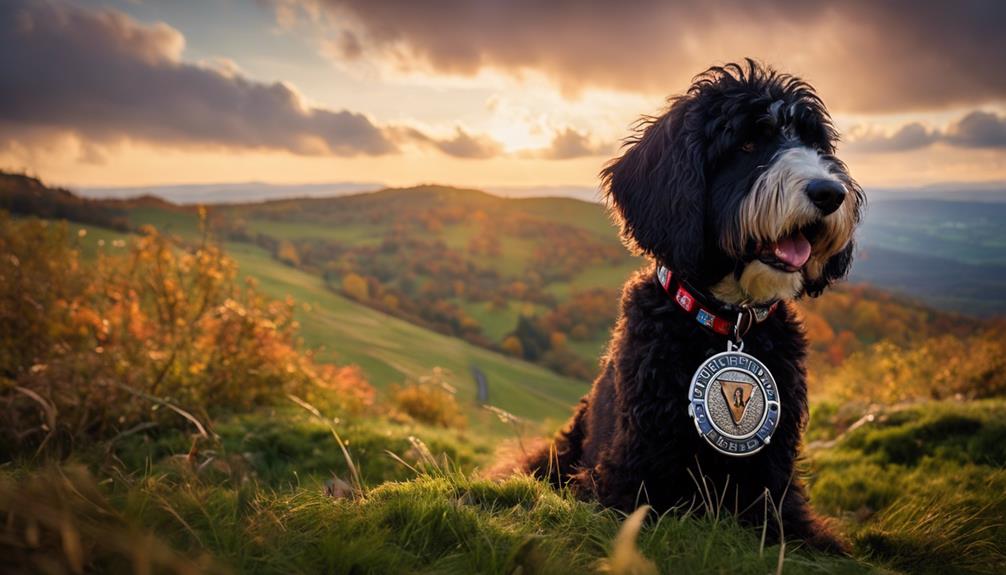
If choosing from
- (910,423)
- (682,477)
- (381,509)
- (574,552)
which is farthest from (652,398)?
(910,423)

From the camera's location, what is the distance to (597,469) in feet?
13.5

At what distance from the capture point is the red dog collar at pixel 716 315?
3.89 metres

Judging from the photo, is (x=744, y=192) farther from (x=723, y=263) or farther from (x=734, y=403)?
(x=734, y=403)

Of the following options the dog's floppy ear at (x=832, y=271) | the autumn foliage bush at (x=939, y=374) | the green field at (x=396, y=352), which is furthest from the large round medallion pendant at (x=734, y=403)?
the green field at (x=396, y=352)

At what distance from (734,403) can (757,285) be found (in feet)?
2.72

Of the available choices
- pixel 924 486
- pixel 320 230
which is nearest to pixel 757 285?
pixel 924 486

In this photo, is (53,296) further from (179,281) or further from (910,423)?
(910,423)

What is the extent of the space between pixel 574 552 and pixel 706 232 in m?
2.41

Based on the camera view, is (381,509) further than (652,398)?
No

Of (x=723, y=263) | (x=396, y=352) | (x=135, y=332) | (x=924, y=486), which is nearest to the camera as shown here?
(x=723, y=263)

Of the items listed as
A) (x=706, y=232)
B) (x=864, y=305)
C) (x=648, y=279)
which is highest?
(x=706, y=232)

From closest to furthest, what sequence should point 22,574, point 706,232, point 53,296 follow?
point 22,574 → point 706,232 → point 53,296

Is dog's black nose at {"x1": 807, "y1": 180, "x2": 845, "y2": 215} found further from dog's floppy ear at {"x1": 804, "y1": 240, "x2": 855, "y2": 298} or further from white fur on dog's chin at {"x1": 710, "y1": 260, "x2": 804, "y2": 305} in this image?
dog's floppy ear at {"x1": 804, "y1": 240, "x2": 855, "y2": 298}

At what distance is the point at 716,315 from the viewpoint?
12.8 feet
